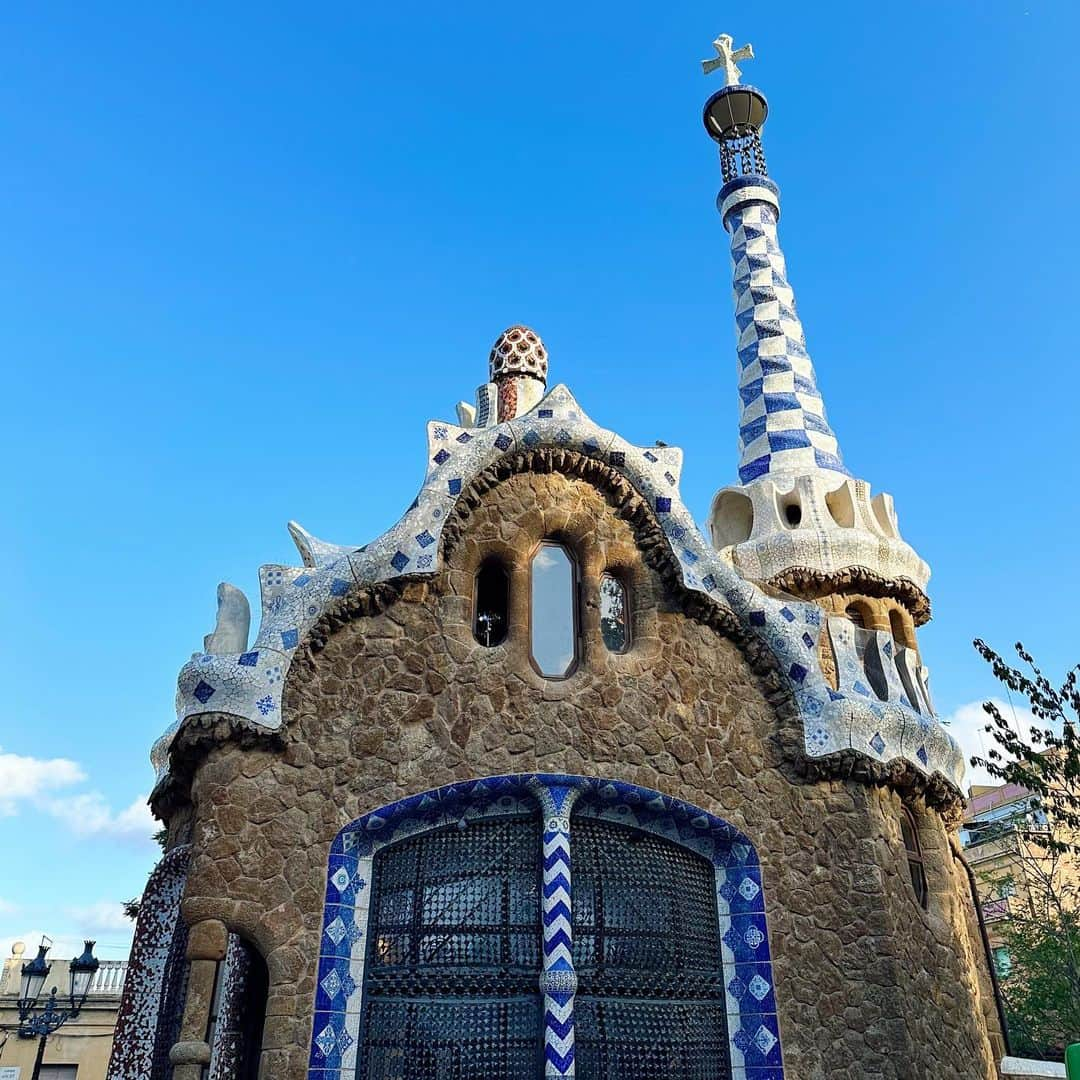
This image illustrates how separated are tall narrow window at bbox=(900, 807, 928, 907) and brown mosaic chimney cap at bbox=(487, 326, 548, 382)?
426cm

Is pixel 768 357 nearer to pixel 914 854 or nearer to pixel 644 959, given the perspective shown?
pixel 914 854

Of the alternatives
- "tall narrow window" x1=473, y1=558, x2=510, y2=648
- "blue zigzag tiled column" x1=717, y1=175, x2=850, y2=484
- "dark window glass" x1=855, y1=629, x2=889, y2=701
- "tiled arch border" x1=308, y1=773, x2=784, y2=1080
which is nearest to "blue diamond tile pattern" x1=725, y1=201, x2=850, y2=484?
"blue zigzag tiled column" x1=717, y1=175, x2=850, y2=484

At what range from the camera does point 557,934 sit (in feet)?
17.6

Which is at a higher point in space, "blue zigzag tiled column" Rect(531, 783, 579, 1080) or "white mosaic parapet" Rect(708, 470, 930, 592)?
"white mosaic parapet" Rect(708, 470, 930, 592)

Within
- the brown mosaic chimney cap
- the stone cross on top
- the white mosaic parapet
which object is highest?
the stone cross on top

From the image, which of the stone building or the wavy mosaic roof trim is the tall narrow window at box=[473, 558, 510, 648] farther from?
the wavy mosaic roof trim

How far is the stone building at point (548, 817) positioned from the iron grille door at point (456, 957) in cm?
1

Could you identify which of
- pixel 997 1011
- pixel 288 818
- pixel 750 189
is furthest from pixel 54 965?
pixel 750 189

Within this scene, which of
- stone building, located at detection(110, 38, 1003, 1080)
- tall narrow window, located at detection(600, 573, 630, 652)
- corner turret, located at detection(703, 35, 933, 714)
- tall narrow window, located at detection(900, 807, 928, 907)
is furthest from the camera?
corner turret, located at detection(703, 35, 933, 714)

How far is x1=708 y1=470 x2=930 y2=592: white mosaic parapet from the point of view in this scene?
798cm

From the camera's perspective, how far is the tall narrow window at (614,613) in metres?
6.42

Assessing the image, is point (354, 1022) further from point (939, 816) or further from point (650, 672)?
point (939, 816)

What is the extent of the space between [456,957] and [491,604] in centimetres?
203

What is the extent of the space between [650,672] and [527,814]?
1.12 m
